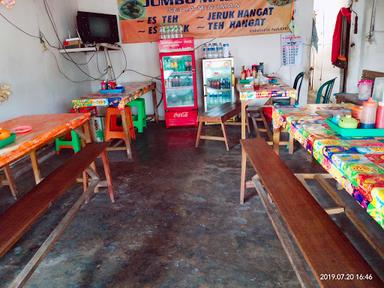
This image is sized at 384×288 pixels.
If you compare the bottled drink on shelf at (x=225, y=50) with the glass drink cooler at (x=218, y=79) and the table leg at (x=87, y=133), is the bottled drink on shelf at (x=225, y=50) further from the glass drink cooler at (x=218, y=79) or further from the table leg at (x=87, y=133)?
the table leg at (x=87, y=133)

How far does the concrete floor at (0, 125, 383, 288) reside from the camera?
1.94m

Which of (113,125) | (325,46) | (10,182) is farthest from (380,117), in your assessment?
(325,46)

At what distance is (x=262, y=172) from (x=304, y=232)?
0.73 meters

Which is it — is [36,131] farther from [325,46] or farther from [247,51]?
[325,46]

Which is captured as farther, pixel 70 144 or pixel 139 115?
pixel 139 115

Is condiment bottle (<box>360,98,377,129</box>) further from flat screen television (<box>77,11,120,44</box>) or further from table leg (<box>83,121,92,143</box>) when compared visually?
flat screen television (<box>77,11,120,44</box>)

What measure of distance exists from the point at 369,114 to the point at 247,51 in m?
→ 4.35

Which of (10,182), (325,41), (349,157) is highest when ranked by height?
(325,41)

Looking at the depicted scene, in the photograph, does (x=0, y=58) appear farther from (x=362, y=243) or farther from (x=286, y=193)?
(x=362, y=243)

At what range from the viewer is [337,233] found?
136cm

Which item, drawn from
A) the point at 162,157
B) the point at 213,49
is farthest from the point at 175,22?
the point at 162,157

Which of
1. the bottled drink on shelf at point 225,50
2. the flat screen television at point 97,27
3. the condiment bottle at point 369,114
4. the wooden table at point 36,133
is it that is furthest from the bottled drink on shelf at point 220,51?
the condiment bottle at point 369,114

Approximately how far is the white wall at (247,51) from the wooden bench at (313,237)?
413 centimetres

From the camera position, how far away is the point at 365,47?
5.28 metres
